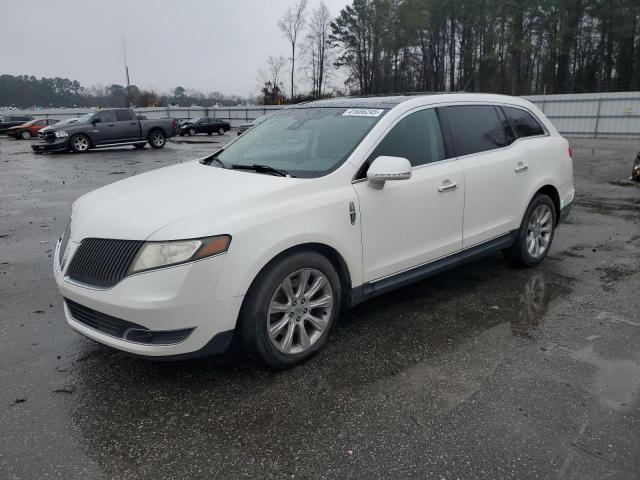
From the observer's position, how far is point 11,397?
10.3 ft

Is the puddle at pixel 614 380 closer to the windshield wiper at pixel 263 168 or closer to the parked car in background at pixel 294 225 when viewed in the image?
the parked car in background at pixel 294 225

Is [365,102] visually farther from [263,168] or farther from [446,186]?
[263,168]

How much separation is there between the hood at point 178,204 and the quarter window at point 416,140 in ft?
2.85

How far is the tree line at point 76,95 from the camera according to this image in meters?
75.1

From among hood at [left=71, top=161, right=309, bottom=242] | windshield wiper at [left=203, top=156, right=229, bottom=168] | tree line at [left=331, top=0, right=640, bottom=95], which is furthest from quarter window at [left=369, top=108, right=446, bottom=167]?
tree line at [left=331, top=0, right=640, bottom=95]

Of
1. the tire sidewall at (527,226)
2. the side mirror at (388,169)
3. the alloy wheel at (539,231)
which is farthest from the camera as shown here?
the alloy wheel at (539,231)

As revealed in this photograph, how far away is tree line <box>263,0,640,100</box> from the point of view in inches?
1763

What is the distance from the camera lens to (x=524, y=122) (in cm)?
539

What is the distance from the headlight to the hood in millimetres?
42

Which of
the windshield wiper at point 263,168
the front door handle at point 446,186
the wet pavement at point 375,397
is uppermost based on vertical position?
the windshield wiper at point 263,168

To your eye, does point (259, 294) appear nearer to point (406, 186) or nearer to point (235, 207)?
point (235, 207)

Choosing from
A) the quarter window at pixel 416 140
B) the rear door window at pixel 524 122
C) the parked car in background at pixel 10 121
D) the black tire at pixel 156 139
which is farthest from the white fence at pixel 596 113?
the parked car in background at pixel 10 121

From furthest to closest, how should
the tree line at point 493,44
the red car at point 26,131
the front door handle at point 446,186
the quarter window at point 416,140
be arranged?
1. the tree line at point 493,44
2. the red car at point 26,131
3. the front door handle at point 446,186
4. the quarter window at point 416,140

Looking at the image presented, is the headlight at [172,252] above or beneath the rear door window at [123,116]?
beneath
